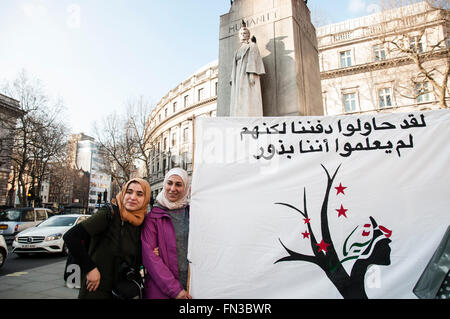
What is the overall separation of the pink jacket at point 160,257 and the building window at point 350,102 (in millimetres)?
31374

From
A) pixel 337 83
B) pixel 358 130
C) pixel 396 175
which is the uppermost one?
pixel 337 83

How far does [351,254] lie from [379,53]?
1293 inches

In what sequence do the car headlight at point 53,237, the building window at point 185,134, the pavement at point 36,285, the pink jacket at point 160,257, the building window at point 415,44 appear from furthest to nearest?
the building window at point 185,134 < the building window at point 415,44 < the car headlight at point 53,237 < the pavement at point 36,285 < the pink jacket at point 160,257

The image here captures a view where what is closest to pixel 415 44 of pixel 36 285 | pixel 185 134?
pixel 36 285

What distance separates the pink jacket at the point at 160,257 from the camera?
6.91 ft

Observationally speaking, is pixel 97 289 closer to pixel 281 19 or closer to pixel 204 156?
pixel 204 156

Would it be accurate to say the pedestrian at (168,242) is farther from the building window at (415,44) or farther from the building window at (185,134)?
the building window at (185,134)

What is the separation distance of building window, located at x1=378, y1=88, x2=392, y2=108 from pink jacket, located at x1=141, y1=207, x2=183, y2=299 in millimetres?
31194

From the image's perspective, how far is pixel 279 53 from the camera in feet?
17.0

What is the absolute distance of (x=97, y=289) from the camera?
2.02 metres

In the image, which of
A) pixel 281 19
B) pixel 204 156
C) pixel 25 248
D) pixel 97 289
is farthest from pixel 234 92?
pixel 25 248

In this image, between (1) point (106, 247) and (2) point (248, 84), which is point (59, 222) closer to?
(2) point (248, 84)

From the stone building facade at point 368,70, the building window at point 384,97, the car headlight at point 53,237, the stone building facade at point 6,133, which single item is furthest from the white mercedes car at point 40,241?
the building window at point 384,97
